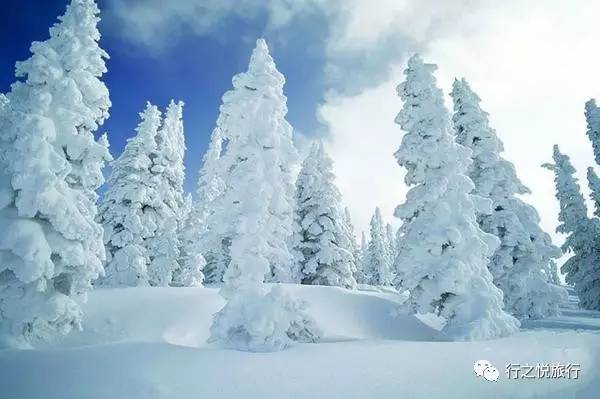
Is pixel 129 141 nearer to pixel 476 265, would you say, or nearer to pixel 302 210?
pixel 302 210

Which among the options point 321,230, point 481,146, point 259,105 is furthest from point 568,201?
point 259,105

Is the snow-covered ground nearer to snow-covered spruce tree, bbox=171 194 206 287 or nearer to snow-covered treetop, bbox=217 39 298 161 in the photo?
snow-covered treetop, bbox=217 39 298 161

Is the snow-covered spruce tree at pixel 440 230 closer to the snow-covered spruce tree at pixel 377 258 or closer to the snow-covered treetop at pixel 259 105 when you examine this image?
the snow-covered treetop at pixel 259 105

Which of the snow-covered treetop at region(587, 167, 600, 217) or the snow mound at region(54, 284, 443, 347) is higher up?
the snow-covered treetop at region(587, 167, 600, 217)

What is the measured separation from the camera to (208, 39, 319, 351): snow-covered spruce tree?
12.6 meters

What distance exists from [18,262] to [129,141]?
17262 millimetres

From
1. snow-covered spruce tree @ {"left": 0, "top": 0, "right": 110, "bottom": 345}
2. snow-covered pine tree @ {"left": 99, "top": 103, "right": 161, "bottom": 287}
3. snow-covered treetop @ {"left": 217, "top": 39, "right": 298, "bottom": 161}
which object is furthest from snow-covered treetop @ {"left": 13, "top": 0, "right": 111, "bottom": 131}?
snow-covered pine tree @ {"left": 99, "top": 103, "right": 161, "bottom": 287}

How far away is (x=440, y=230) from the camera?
51.0 feet

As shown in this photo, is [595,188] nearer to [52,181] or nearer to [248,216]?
[248,216]

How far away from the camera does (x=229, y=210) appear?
47.1 feet

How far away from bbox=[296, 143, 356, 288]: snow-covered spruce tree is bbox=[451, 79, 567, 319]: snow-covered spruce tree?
434 inches

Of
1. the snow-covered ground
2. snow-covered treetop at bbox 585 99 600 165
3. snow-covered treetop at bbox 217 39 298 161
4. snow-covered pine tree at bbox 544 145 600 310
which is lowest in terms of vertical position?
the snow-covered ground

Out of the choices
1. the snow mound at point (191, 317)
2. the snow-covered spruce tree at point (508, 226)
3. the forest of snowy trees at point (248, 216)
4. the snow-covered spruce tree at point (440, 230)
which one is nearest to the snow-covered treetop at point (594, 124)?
the snow-covered spruce tree at point (508, 226)

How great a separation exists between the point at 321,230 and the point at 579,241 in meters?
19.4
